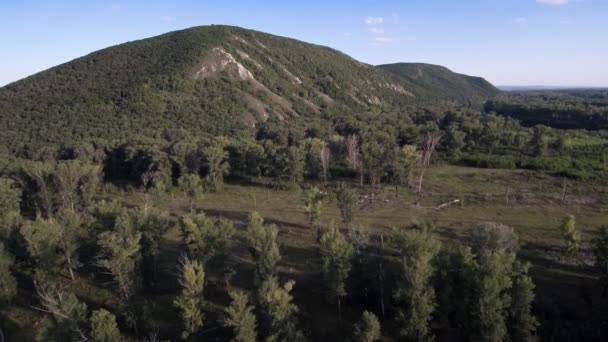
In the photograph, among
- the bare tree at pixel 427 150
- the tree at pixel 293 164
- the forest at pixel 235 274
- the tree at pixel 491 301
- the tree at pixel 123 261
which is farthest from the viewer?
the bare tree at pixel 427 150

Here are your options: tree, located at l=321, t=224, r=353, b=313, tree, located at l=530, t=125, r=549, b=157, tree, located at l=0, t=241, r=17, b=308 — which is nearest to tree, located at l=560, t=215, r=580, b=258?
tree, located at l=321, t=224, r=353, b=313

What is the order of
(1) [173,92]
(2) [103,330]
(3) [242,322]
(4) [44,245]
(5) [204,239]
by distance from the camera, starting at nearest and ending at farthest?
(2) [103,330] < (3) [242,322] < (4) [44,245] < (5) [204,239] < (1) [173,92]

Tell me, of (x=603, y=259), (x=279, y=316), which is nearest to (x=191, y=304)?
(x=279, y=316)

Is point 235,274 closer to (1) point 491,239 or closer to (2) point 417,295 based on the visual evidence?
(2) point 417,295

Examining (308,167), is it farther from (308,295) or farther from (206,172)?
(308,295)

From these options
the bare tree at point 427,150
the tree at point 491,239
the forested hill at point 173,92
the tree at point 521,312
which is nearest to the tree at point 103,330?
the tree at point 521,312

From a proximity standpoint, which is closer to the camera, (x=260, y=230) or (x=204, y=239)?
(x=260, y=230)

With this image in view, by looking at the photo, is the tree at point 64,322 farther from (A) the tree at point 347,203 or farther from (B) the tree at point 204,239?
(A) the tree at point 347,203
